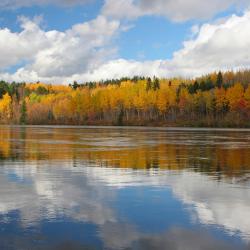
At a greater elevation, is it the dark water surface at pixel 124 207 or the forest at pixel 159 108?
the forest at pixel 159 108

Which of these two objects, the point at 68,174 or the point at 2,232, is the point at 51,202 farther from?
the point at 68,174

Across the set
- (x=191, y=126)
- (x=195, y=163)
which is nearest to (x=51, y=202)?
(x=195, y=163)

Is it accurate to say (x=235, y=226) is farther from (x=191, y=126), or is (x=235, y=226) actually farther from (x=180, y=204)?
(x=191, y=126)

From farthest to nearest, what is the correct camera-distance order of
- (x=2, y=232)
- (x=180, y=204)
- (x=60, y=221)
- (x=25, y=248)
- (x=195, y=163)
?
(x=195, y=163) < (x=180, y=204) < (x=60, y=221) < (x=2, y=232) < (x=25, y=248)

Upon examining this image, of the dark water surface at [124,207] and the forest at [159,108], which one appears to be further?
the forest at [159,108]

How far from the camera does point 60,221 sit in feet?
34.3

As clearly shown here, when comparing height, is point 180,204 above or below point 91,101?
below

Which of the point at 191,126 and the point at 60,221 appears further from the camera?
the point at 191,126

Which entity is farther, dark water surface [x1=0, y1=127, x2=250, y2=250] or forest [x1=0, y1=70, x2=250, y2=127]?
forest [x1=0, y1=70, x2=250, y2=127]

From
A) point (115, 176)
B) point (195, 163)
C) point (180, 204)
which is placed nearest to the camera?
point (180, 204)

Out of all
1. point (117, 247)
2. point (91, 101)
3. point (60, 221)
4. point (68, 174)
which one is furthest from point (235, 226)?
point (91, 101)

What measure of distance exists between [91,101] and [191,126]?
53172 millimetres

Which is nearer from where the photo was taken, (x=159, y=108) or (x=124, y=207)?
(x=124, y=207)

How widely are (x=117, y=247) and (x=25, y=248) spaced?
1711 mm
